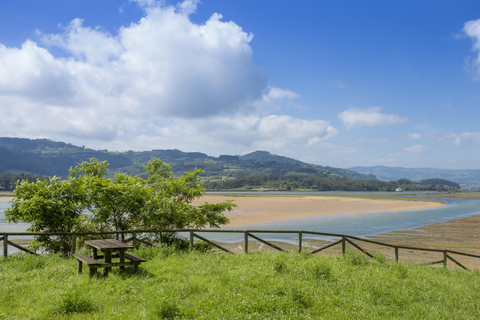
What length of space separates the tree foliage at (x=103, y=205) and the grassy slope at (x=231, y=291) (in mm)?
2184

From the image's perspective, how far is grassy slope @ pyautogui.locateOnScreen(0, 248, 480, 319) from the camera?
659 cm

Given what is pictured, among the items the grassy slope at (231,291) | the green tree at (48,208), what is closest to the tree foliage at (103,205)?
the green tree at (48,208)

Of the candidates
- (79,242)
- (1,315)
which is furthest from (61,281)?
(79,242)

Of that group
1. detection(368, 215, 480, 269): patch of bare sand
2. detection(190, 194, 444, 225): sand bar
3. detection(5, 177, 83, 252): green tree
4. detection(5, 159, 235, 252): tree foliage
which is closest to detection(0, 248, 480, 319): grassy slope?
detection(5, 177, 83, 252): green tree

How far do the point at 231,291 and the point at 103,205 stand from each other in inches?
346

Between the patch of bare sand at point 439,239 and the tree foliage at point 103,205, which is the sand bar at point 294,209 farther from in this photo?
the tree foliage at point 103,205

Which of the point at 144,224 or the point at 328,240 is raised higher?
the point at 144,224

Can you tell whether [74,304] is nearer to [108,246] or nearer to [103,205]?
[108,246]

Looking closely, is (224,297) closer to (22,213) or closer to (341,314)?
(341,314)

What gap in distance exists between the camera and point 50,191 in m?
12.8

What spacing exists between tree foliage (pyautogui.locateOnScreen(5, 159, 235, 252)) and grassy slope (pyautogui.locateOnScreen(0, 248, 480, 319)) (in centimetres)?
218

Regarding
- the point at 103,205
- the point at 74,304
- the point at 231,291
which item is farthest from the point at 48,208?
the point at 231,291

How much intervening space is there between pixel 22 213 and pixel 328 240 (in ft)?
81.7

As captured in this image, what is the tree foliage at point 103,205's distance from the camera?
1268cm
